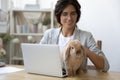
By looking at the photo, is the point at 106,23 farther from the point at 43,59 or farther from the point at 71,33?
the point at 43,59

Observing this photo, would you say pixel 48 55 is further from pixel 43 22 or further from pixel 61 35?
pixel 43 22

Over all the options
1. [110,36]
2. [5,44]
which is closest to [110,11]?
[110,36]

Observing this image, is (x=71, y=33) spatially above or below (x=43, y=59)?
above

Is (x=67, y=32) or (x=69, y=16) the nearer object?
(x=69, y=16)

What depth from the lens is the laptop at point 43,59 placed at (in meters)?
1.32

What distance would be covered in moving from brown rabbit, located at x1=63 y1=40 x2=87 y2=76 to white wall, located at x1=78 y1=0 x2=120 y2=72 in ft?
6.27

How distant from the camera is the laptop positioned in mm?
1322

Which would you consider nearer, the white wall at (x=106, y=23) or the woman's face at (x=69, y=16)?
the woman's face at (x=69, y=16)

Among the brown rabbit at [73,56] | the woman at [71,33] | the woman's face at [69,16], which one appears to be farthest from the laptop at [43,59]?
the woman's face at [69,16]

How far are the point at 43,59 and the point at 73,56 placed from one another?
0.20 meters

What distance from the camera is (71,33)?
1946mm

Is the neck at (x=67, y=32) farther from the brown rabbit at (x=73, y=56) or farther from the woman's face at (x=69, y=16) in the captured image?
the brown rabbit at (x=73, y=56)

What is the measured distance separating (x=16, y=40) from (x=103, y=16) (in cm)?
142

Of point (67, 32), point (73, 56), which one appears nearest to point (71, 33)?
point (67, 32)
